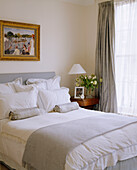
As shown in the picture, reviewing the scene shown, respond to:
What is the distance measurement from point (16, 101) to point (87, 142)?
1.47 metres

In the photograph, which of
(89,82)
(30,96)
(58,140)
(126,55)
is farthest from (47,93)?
(126,55)

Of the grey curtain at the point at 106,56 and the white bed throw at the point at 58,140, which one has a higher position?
the grey curtain at the point at 106,56

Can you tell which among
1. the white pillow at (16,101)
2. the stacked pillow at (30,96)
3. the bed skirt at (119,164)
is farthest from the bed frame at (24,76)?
the bed skirt at (119,164)

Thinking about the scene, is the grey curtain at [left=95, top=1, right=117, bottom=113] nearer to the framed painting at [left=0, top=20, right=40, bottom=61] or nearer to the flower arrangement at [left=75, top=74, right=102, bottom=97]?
the flower arrangement at [left=75, top=74, right=102, bottom=97]

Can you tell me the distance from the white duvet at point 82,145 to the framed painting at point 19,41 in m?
1.34

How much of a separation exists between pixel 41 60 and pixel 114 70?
1.42m

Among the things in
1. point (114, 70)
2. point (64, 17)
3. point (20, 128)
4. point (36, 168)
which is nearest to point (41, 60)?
point (64, 17)

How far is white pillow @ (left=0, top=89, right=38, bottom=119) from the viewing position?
3.49 metres

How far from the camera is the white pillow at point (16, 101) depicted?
349 cm

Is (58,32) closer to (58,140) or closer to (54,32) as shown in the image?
(54,32)

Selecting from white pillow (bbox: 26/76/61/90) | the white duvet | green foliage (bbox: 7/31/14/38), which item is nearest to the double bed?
the white duvet

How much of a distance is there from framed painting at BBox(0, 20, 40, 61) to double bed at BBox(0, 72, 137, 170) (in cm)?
132

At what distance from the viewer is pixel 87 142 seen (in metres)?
2.57

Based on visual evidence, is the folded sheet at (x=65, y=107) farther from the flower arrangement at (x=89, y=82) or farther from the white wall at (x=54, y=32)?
the white wall at (x=54, y=32)
